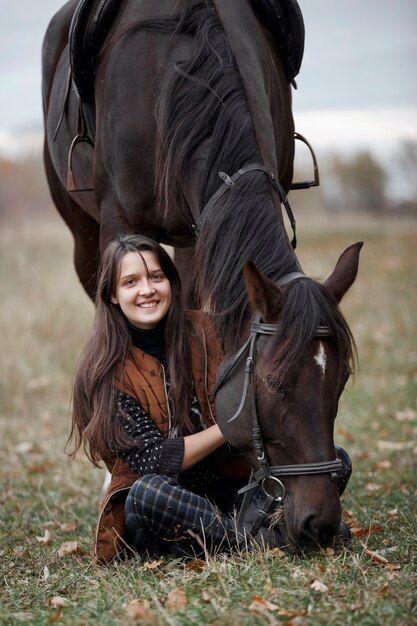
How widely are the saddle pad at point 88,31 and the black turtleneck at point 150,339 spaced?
4.66ft

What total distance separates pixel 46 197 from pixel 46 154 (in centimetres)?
2799

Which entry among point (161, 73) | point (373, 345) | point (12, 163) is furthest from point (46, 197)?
point (161, 73)

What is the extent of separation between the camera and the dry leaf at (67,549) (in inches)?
139

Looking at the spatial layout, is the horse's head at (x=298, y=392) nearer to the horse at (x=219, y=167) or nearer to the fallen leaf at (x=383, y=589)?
the horse at (x=219, y=167)

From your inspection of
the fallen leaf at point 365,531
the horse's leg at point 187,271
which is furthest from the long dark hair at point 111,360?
the horse's leg at point 187,271

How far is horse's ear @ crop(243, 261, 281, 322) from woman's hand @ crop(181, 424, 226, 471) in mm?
608

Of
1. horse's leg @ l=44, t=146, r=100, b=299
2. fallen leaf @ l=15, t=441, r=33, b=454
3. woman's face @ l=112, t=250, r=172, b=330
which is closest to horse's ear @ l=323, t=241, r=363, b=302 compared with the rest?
woman's face @ l=112, t=250, r=172, b=330

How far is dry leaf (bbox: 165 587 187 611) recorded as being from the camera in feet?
7.91

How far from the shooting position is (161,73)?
3600mm

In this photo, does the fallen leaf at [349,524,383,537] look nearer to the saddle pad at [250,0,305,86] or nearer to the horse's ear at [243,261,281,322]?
the horse's ear at [243,261,281,322]

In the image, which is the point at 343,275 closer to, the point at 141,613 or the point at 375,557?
the point at 375,557

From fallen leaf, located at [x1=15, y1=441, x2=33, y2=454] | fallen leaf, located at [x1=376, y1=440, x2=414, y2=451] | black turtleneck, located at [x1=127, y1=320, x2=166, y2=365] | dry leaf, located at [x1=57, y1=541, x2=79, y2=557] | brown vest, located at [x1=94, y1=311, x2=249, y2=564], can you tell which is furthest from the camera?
fallen leaf, located at [x1=15, y1=441, x2=33, y2=454]

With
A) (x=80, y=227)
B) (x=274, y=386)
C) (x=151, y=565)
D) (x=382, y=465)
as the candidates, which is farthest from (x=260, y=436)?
(x=80, y=227)

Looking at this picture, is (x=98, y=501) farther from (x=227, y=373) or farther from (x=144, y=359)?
(x=227, y=373)
